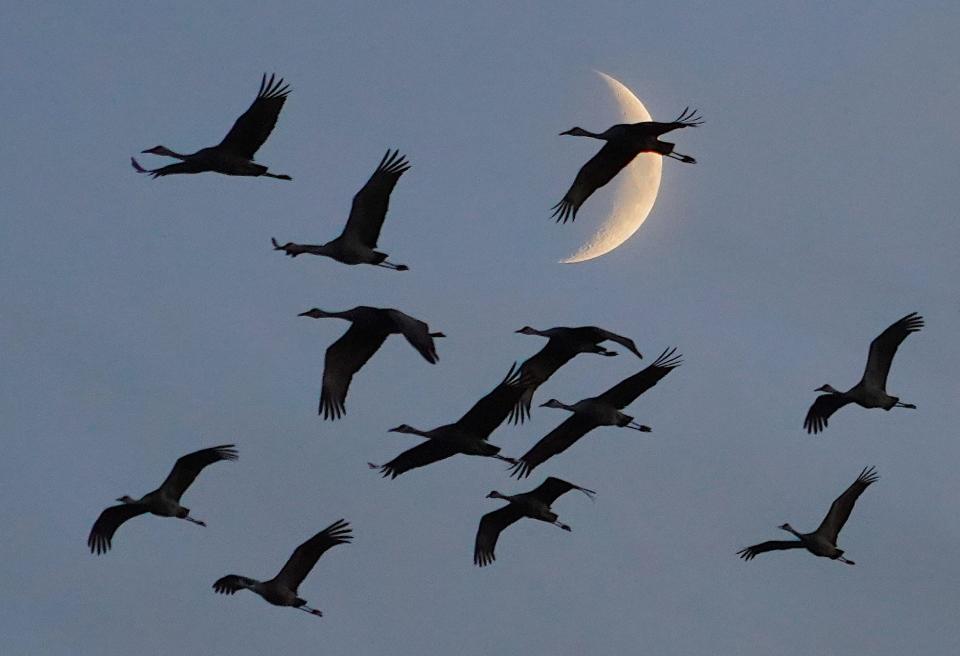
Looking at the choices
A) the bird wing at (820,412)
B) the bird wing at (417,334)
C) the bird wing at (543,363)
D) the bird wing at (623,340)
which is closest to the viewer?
the bird wing at (417,334)

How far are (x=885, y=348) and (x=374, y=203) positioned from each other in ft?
30.5

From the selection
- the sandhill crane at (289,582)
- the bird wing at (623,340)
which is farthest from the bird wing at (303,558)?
the bird wing at (623,340)

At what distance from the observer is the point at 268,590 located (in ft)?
90.9

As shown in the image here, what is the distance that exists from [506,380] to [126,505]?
7.33 m

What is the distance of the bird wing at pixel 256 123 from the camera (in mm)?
26141

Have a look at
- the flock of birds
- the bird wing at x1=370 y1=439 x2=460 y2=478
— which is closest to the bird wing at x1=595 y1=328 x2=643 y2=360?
the flock of birds

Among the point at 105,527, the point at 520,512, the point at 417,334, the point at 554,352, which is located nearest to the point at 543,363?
the point at 554,352

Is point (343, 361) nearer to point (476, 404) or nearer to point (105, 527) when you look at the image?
point (476, 404)

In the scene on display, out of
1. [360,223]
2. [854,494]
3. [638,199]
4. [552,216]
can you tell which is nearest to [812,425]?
[854,494]

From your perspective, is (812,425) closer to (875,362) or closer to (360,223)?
(875,362)

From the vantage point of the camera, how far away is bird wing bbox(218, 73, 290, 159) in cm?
2614

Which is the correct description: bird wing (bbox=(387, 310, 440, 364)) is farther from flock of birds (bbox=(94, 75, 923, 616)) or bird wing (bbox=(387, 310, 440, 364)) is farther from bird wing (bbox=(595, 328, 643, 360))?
bird wing (bbox=(595, 328, 643, 360))

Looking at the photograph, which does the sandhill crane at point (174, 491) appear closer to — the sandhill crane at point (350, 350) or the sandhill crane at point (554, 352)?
the sandhill crane at point (350, 350)

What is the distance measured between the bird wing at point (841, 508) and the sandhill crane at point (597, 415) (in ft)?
12.3
